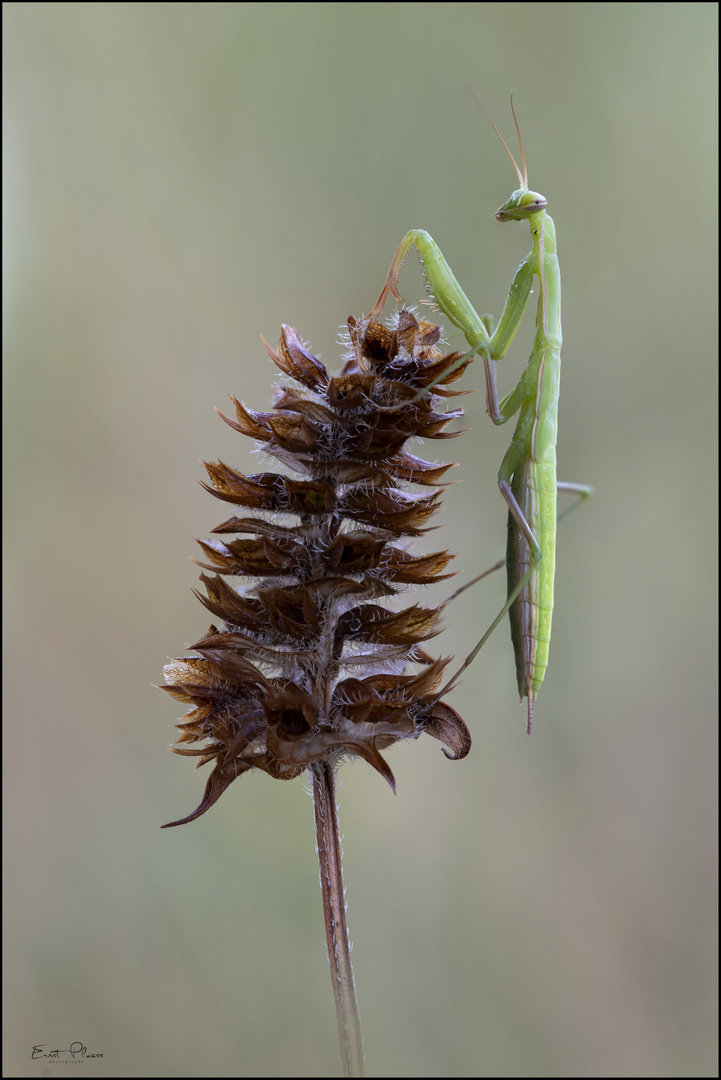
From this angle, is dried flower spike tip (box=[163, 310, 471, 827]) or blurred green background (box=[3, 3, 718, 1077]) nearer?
dried flower spike tip (box=[163, 310, 471, 827])

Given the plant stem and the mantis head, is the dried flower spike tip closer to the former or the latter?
the plant stem

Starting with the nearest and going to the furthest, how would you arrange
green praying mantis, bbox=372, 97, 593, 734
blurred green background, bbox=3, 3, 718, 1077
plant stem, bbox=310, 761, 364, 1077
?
plant stem, bbox=310, 761, 364, 1077
green praying mantis, bbox=372, 97, 593, 734
blurred green background, bbox=3, 3, 718, 1077

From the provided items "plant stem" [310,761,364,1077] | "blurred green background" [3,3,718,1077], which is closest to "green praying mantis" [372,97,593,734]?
"blurred green background" [3,3,718,1077]

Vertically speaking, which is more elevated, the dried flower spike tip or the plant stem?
the dried flower spike tip

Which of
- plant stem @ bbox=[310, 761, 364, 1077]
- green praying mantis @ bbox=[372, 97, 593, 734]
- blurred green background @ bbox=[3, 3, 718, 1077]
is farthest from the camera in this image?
blurred green background @ bbox=[3, 3, 718, 1077]

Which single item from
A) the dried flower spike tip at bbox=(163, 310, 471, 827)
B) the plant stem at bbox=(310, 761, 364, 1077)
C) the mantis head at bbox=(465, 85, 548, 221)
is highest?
the mantis head at bbox=(465, 85, 548, 221)

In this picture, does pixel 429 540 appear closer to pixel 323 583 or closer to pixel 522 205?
pixel 522 205

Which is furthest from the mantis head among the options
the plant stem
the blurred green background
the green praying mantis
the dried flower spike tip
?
the plant stem

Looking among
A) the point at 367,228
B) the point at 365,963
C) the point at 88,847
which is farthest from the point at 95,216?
the point at 365,963
